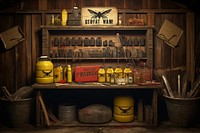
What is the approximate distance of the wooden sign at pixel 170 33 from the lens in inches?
198

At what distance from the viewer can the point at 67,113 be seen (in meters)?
4.59

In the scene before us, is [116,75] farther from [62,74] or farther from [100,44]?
[62,74]

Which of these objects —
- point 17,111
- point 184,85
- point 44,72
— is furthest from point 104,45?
point 17,111

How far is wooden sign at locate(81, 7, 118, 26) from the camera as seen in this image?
16.1 ft

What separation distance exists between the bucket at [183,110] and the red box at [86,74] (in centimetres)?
153

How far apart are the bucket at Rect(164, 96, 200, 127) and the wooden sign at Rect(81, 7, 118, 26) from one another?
202cm

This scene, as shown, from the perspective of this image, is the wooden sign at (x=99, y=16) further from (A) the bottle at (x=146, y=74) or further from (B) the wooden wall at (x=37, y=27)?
(A) the bottle at (x=146, y=74)

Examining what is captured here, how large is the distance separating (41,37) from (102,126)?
2332 millimetres

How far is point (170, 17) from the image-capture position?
16.7ft

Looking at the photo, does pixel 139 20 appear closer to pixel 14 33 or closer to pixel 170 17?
pixel 170 17

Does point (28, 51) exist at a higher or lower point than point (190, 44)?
lower

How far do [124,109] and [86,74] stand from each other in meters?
1.04

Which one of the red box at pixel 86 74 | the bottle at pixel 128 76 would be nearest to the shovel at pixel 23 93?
the red box at pixel 86 74

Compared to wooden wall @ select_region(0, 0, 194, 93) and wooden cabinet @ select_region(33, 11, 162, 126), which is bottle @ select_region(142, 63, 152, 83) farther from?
wooden wall @ select_region(0, 0, 194, 93)
